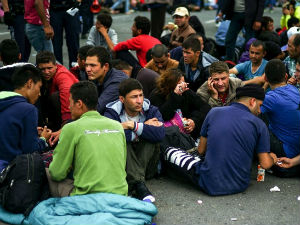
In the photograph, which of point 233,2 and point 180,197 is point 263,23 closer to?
point 233,2

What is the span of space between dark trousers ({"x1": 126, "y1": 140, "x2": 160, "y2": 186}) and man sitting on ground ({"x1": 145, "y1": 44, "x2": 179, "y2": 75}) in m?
2.14

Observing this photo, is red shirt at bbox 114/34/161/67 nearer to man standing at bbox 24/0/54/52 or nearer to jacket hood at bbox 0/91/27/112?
man standing at bbox 24/0/54/52

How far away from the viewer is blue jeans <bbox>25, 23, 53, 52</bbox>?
8.31 m

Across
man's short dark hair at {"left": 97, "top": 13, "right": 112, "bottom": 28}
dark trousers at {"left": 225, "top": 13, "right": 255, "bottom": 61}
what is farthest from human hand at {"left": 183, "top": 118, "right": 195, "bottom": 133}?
dark trousers at {"left": 225, "top": 13, "right": 255, "bottom": 61}

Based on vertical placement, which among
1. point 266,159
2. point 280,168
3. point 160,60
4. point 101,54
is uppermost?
point 101,54

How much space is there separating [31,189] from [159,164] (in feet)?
5.09

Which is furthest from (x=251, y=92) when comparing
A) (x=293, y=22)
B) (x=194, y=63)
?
(x=293, y=22)

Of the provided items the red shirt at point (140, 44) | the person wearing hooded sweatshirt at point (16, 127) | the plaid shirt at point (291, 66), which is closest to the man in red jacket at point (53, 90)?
the person wearing hooded sweatshirt at point (16, 127)

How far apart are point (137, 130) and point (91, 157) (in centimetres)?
93

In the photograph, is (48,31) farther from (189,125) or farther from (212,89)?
(189,125)

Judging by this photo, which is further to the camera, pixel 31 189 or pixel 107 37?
pixel 107 37

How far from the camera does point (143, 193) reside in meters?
4.92

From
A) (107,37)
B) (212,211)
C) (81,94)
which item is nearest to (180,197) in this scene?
(212,211)

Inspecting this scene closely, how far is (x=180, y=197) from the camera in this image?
5.16m
